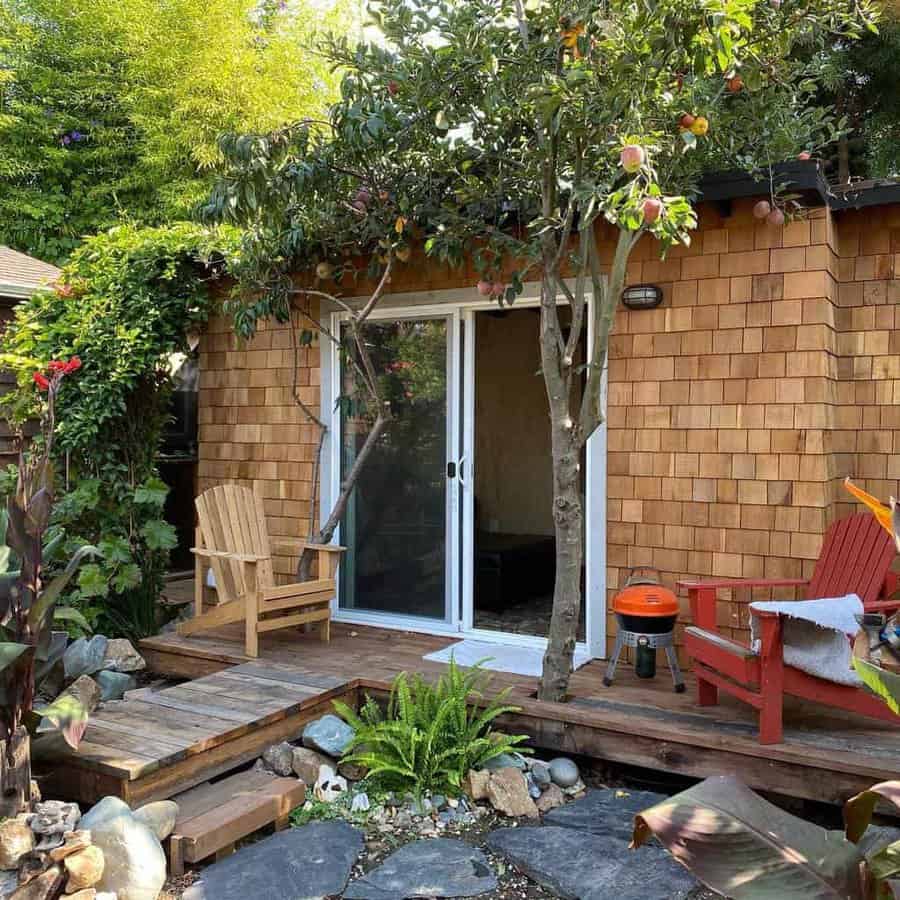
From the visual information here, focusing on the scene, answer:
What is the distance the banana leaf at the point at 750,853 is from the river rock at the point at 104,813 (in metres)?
2.08

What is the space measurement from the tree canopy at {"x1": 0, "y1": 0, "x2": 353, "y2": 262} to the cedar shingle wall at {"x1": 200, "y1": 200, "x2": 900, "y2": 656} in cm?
833

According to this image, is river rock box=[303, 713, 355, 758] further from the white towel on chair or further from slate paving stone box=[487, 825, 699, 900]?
the white towel on chair

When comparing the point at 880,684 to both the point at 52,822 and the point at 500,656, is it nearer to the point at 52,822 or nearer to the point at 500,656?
the point at 52,822

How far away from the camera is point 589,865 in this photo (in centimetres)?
294

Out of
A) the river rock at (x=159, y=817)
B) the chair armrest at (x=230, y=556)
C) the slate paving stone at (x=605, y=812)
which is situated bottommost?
the slate paving stone at (x=605, y=812)

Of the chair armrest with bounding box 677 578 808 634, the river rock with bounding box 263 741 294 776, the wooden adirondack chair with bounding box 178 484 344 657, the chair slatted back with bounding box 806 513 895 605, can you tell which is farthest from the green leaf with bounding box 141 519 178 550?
the chair slatted back with bounding box 806 513 895 605

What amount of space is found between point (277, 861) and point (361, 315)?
294 cm

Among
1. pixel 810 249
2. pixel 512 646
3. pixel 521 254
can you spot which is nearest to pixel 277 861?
pixel 512 646

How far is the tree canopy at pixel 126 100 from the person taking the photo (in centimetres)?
1127

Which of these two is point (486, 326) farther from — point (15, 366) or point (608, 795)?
point (608, 795)

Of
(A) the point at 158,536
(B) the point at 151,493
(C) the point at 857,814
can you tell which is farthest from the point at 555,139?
(A) the point at 158,536

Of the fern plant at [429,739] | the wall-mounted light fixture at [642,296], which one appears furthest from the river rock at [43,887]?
the wall-mounted light fixture at [642,296]

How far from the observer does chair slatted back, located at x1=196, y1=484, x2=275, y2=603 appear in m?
4.77

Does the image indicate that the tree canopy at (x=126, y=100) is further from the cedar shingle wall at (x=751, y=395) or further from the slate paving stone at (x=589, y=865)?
the slate paving stone at (x=589, y=865)
